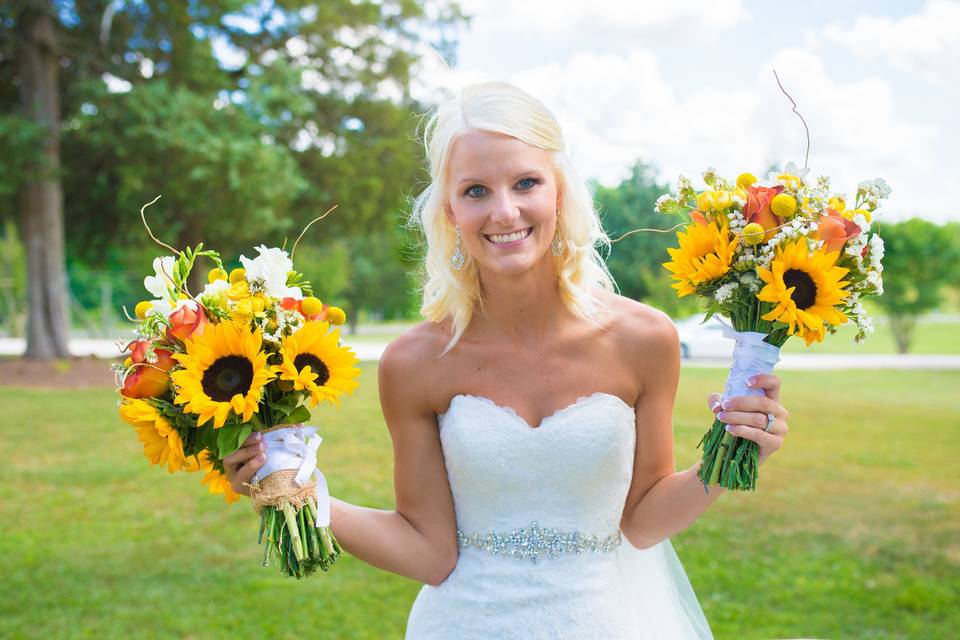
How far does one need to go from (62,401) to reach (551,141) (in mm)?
14436

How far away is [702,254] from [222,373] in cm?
133

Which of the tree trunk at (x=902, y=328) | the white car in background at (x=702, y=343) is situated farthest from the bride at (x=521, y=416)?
the tree trunk at (x=902, y=328)

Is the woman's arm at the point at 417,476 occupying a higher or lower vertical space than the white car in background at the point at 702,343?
higher

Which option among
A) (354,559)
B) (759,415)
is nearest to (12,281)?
(354,559)

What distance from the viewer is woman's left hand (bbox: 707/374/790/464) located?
225 cm

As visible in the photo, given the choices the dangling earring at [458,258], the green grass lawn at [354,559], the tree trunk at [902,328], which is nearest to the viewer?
the dangling earring at [458,258]

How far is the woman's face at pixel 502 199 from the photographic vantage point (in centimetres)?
246

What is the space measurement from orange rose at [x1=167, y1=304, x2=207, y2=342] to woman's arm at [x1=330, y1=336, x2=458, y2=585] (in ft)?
2.30

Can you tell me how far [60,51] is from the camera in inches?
742

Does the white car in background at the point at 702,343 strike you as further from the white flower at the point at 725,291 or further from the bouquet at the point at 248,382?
the bouquet at the point at 248,382

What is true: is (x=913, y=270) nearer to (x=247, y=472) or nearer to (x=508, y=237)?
(x=508, y=237)

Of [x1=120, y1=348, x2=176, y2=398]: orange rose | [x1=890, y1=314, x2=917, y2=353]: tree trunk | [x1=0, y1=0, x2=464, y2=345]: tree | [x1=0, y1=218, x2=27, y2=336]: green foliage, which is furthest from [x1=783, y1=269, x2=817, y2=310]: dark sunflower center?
[x1=0, y1=218, x2=27, y2=336]: green foliage

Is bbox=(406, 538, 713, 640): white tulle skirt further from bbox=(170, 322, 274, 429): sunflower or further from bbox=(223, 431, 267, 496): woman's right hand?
bbox=(170, 322, 274, 429): sunflower

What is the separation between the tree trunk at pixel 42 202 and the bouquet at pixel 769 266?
739 inches
